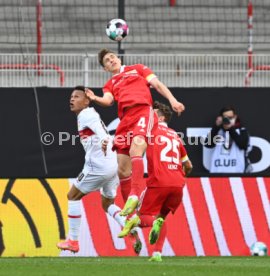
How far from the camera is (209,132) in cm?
1805

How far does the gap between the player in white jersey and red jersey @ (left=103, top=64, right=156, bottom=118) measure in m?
0.80

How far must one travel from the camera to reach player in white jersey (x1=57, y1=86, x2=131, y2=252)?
1327 cm

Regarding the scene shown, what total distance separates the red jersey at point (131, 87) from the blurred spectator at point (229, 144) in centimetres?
522

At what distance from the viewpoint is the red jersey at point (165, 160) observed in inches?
466

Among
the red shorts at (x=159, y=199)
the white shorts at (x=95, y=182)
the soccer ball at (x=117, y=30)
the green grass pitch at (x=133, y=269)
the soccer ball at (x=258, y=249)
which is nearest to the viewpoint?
the green grass pitch at (x=133, y=269)

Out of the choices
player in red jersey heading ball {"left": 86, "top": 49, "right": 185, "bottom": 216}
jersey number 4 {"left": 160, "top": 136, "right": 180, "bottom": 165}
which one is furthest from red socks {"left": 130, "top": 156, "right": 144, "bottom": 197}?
jersey number 4 {"left": 160, "top": 136, "right": 180, "bottom": 165}

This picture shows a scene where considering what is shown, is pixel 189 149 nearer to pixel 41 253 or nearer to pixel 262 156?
pixel 262 156

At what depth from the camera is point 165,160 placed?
11852 millimetres

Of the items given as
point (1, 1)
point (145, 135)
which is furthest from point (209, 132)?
point (145, 135)

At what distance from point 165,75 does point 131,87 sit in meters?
5.54

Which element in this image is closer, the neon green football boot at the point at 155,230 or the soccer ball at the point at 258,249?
the neon green football boot at the point at 155,230

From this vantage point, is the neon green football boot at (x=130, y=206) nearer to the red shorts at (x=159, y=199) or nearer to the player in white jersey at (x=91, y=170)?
the red shorts at (x=159, y=199)

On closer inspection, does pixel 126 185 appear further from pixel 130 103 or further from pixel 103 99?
pixel 103 99

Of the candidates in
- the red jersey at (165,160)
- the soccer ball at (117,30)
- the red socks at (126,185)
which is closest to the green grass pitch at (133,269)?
the red jersey at (165,160)
